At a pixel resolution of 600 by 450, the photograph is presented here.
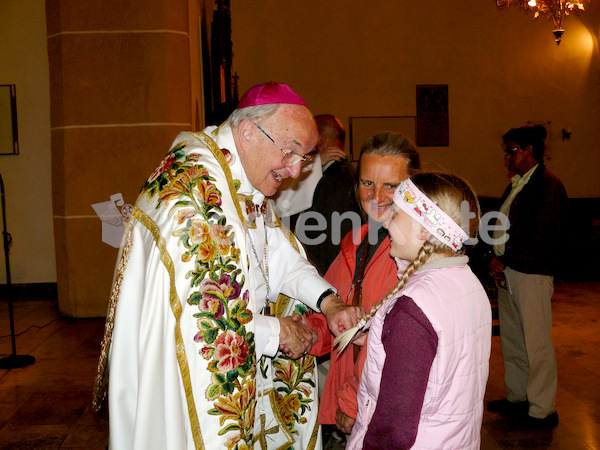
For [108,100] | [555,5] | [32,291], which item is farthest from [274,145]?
[555,5]

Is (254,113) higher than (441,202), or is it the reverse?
(254,113)

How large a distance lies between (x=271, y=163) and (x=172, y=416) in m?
0.83

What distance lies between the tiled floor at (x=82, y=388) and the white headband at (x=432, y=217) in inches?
92.6

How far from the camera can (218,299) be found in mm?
1555

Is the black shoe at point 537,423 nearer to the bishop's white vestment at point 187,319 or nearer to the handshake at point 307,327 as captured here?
the handshake at point 307,327

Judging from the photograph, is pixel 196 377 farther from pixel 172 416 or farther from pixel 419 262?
pixel 419 262

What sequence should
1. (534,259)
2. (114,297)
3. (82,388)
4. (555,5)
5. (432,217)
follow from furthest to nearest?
1. (555,5)
2. (82,388)
3. (534,259)
4. (114,297)
5. (432,217)

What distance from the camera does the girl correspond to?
4.44ft

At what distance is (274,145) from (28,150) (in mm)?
6310

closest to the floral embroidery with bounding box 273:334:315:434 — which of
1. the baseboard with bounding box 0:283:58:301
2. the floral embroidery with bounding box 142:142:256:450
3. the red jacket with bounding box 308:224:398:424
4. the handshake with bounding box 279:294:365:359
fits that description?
the red jacket with bounding box 308:224:398:424

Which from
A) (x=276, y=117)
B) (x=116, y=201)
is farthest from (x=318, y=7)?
(x=276, y=117)

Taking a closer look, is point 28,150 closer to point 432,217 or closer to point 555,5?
point 432,217

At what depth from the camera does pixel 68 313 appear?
6273 millimetres

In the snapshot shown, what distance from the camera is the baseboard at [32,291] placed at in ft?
24.0
